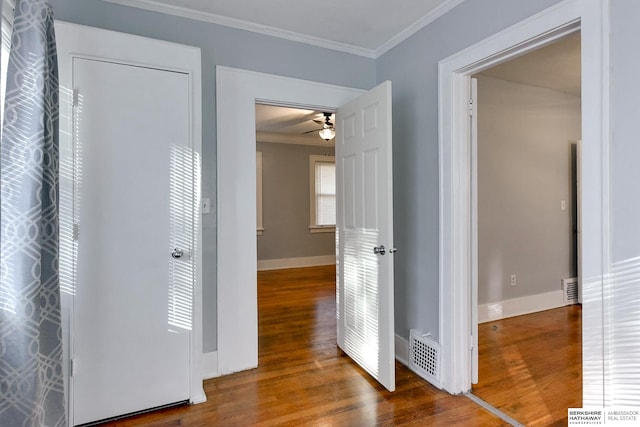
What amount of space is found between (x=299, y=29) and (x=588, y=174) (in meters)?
2.07

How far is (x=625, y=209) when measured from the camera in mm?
1458

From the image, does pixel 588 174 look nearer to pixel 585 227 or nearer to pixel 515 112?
pixel 585 227

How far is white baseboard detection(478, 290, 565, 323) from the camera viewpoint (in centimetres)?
366

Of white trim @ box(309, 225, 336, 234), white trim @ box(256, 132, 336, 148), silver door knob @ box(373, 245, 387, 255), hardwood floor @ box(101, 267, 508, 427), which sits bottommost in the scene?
hardwood floor @ box(101, 267, 508, 427)

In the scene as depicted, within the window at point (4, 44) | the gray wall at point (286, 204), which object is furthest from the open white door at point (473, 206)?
→ the gray wall at point (286, 204)

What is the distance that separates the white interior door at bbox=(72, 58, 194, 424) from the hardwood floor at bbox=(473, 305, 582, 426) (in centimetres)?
199

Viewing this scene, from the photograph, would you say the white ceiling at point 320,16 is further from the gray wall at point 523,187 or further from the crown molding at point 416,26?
the gray wall at point 523,187

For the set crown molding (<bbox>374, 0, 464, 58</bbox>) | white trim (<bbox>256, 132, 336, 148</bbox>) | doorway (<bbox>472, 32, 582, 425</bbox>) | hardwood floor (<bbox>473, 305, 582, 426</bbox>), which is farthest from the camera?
white trim (<bbox>256, 132, 336, 148</bbox>)

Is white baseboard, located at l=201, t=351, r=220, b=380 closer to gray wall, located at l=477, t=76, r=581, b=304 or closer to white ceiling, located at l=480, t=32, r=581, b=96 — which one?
gray wall, located at l=477, t=76, r=581, b=304

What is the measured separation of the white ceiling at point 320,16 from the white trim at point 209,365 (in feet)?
7.55

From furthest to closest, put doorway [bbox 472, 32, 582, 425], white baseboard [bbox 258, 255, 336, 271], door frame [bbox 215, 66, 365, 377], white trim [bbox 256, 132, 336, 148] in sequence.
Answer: white baseboard [bbox 258, 255, 336, 271]
white trim [bbox 256, 132, 336, 148]
doorway [bbox 472, 32, 582, 425]
door frame [bbox 215, 66, 365, 377]

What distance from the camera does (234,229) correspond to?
8.39ft

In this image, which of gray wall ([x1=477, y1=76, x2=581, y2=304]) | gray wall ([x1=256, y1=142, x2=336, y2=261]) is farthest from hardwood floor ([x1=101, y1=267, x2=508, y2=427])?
gray wall ([x1=256, y1=142, x2=336, y2=261])

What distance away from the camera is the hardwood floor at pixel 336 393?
2.02 meters
